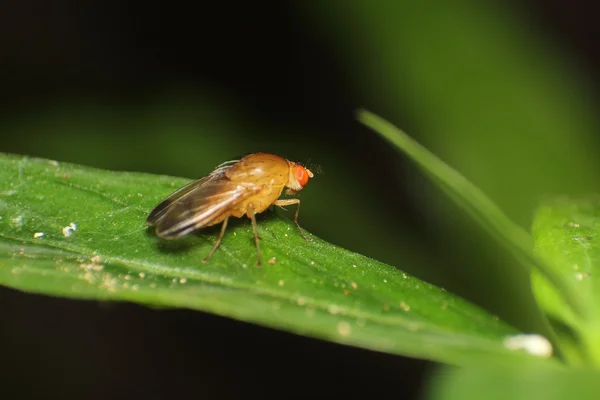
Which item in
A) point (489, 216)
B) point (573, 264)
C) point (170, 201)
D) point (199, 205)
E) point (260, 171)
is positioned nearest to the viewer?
point (489, 216)

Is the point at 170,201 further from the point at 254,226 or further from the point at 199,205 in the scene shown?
the point at 254,226

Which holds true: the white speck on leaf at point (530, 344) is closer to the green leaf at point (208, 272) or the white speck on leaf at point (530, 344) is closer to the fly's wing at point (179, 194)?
the green leaf at point (208, 272)

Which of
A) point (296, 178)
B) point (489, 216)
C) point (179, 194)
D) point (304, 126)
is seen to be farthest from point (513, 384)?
point (304, 126)

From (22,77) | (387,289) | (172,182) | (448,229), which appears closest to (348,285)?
(387,289)

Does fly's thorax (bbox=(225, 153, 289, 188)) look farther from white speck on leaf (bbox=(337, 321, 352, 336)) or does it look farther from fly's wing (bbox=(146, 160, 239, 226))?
white speck on leaf (bbox=(337, 321, 352, 336))

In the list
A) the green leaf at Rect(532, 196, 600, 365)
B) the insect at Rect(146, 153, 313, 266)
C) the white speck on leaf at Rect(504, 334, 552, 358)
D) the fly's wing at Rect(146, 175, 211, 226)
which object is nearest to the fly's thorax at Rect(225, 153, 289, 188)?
the insect at Rect(146, 153, 313, 266)

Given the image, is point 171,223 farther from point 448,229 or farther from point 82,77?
point 82,77

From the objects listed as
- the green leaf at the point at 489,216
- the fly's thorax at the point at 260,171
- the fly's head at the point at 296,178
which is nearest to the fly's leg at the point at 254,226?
the fly's thorax at the point at 260,171

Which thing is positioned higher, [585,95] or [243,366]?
[585,95]
